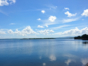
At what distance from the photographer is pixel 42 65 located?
9328 mm

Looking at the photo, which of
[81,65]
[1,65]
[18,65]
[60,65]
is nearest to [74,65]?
[81,65]

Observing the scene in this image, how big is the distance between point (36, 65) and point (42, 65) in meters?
0.76

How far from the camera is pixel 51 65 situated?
9.15m

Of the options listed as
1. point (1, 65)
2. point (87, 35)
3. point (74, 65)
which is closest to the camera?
point (74, 65)

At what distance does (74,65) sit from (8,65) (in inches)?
331

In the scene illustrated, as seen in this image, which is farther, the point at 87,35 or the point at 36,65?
the point at 87,35

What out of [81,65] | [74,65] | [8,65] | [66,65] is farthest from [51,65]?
[8,65]

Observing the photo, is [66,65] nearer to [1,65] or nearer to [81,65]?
[81,65]

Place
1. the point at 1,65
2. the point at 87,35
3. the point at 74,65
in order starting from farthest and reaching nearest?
the point at 87,35 → the point at 1,65 → the point at 74,65

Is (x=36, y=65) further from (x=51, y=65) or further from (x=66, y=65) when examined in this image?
(x=66, y=65)

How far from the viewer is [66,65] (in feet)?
29.9

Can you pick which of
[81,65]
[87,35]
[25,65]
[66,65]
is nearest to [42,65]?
[25,65]

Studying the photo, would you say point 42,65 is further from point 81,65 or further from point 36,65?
point 81,65

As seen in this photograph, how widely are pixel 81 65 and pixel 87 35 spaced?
112 metres
